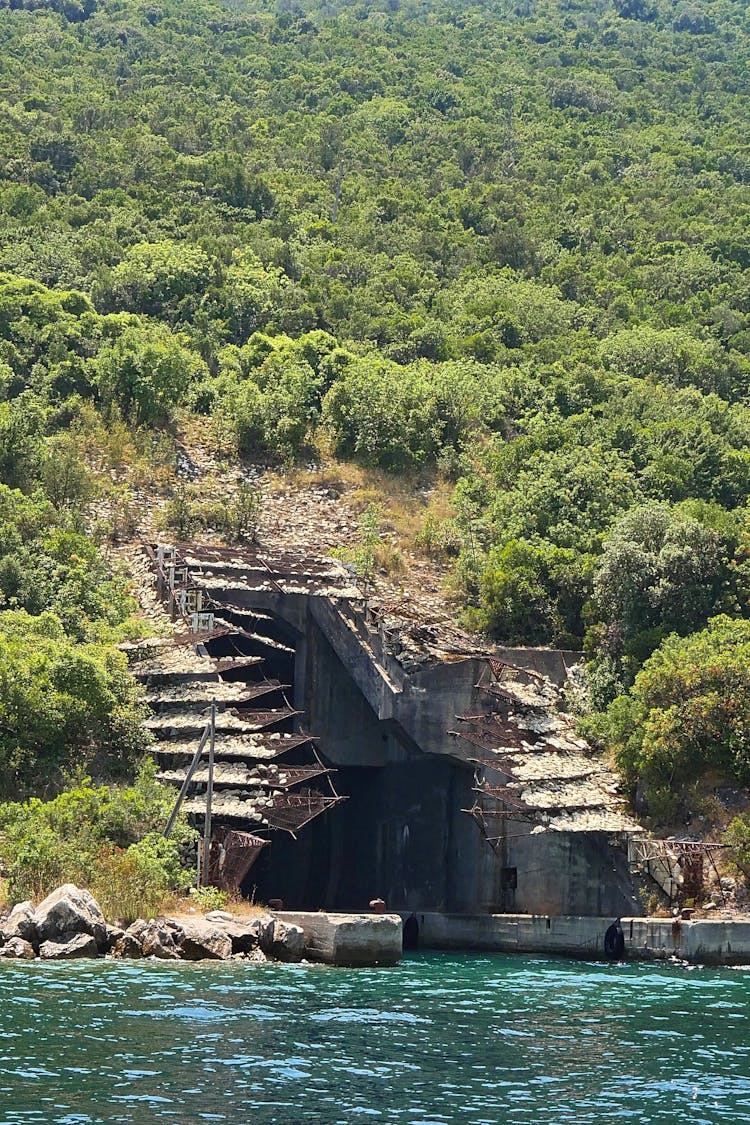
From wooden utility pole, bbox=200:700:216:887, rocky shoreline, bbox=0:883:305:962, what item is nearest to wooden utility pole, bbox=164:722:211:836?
wooden utility pole, bbox=200:700:216:887

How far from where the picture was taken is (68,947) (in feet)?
139

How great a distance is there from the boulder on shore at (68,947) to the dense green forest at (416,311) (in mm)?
11983

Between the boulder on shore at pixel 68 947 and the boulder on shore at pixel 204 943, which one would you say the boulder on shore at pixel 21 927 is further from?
the boulder on shore at pixel 204 943

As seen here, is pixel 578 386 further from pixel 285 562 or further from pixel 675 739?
pixel 675 739

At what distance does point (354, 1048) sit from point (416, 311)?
77821mm

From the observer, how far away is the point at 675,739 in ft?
193

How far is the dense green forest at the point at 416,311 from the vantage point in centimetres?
6631

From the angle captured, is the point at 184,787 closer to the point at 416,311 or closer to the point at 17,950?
the point at 17,950

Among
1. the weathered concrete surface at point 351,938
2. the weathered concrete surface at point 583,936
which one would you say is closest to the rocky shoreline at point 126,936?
the weathered concrete surface at point 351,938

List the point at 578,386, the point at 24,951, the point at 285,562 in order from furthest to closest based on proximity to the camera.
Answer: the point at 578,386
the point at 285,562
the point at 24,951

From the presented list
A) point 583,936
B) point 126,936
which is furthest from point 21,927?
point 583,936

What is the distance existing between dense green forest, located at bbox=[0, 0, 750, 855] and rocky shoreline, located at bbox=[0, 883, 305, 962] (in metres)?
10.7

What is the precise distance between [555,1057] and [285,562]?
129 feet

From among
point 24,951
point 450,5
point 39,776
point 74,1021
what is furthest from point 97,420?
point 450,5
